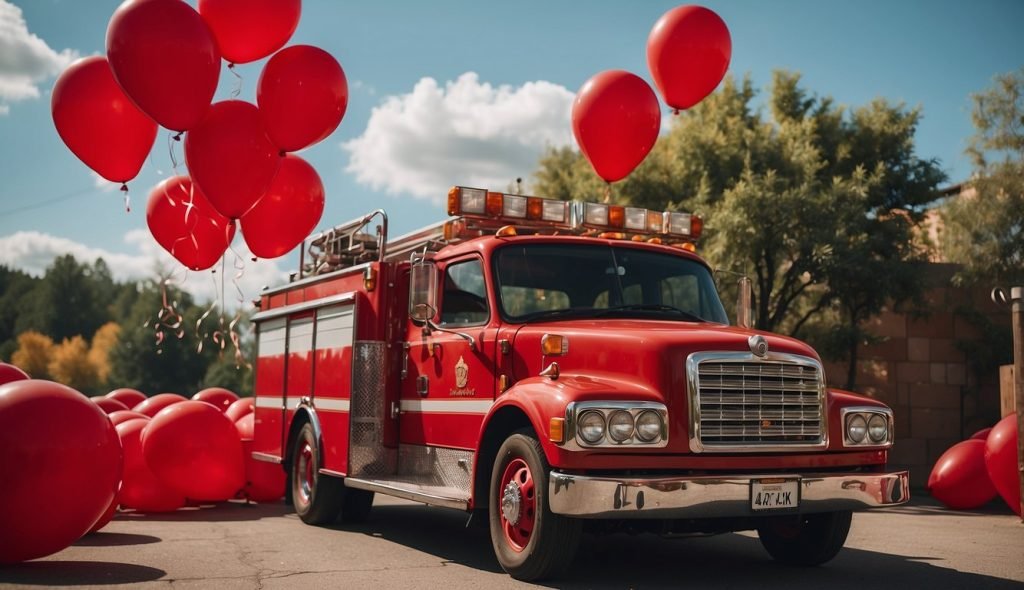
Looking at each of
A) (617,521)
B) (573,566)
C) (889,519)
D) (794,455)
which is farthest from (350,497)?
(889,519)

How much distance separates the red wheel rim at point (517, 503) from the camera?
6.51 m

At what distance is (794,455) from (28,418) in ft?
16.8

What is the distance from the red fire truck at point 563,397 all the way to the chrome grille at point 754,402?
0.01 metres

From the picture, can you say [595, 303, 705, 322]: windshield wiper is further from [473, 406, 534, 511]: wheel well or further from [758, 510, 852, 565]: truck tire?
[758, 510, 852, 565]: truck tire

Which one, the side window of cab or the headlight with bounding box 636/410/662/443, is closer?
the headlight with bounding box 636/410/662/443

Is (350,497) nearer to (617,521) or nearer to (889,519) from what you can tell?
(617,521)

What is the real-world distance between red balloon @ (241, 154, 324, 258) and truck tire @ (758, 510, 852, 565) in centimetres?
532

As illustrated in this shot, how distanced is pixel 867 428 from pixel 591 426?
7.17 ft

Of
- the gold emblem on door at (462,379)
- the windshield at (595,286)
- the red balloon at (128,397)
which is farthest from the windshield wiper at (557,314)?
the red balloon at (128,397)

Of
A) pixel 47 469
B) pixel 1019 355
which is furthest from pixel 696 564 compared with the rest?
pixel 1019 355

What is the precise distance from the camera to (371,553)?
816 cm

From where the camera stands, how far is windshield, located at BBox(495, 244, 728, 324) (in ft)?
24.9

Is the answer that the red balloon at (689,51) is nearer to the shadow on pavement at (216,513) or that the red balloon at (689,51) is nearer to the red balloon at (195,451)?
the red balloon at (195,451)

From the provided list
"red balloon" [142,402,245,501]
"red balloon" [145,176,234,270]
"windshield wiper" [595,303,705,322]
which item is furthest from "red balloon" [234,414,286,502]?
"windshield wiper" [595,303,705,322]
